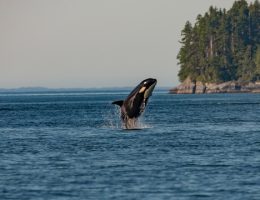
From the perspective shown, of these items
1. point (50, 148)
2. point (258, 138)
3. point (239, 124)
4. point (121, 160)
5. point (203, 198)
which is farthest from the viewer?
point (239, 124)

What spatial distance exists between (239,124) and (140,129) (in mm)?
12377

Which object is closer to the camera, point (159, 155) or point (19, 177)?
point (19, 177)

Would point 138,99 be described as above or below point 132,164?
above

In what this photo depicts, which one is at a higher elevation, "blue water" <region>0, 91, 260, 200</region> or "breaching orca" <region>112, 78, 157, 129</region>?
"breaching orca" <region>112, 78, 157, 129</region>

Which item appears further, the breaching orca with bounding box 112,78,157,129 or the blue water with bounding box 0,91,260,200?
the breaching orca with bounding box 112,78,157,129

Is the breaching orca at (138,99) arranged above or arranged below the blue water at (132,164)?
above

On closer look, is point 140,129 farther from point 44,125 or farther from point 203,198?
point 203,198

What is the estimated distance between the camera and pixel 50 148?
5694cm

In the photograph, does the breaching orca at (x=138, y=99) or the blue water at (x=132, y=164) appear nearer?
the blue water at (x=132, y=164)

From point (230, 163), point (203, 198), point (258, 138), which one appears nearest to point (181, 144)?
point (258, 138)

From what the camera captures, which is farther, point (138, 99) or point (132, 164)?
point (138, 99)

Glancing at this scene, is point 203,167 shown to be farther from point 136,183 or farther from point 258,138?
point 258,138

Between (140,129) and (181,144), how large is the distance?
14.2 m

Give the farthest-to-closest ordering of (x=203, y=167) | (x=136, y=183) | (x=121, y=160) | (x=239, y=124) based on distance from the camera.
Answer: (x=239, y=124) → (x=121, y=160) → (x=203, y=167) → (x=136, y=183)
